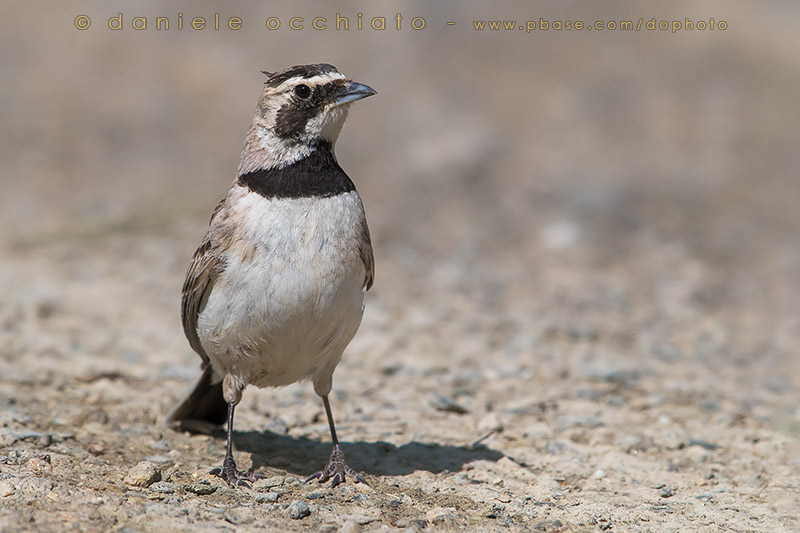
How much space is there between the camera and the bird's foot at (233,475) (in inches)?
222

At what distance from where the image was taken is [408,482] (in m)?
5.94

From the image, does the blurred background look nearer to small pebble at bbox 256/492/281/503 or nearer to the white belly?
the white belly

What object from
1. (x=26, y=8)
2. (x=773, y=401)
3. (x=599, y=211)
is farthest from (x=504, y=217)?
(x=26, y=8)

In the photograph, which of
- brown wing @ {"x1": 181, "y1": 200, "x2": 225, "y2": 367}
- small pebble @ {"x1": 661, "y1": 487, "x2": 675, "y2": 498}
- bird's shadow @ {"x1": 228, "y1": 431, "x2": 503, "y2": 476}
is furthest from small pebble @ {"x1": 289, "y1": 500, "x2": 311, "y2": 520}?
small pebble @ {"x1": 661, "y1": 487, "x2": 675, "y2": 498}

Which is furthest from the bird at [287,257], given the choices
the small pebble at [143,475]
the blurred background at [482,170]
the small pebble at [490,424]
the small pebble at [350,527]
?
the blurred background at [482,170]

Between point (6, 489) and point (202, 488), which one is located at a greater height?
point (6, 489)

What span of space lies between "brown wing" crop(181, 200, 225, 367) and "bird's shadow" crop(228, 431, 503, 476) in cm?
95

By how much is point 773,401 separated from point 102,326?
241 inches

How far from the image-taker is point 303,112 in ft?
18.7

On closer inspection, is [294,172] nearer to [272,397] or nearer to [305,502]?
[305,502]

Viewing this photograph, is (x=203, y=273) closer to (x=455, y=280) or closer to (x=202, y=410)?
(x=202, y=410)

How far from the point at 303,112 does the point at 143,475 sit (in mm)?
2253

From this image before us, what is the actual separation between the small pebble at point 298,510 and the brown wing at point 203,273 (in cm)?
142

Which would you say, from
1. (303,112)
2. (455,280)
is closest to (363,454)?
(303,112)
